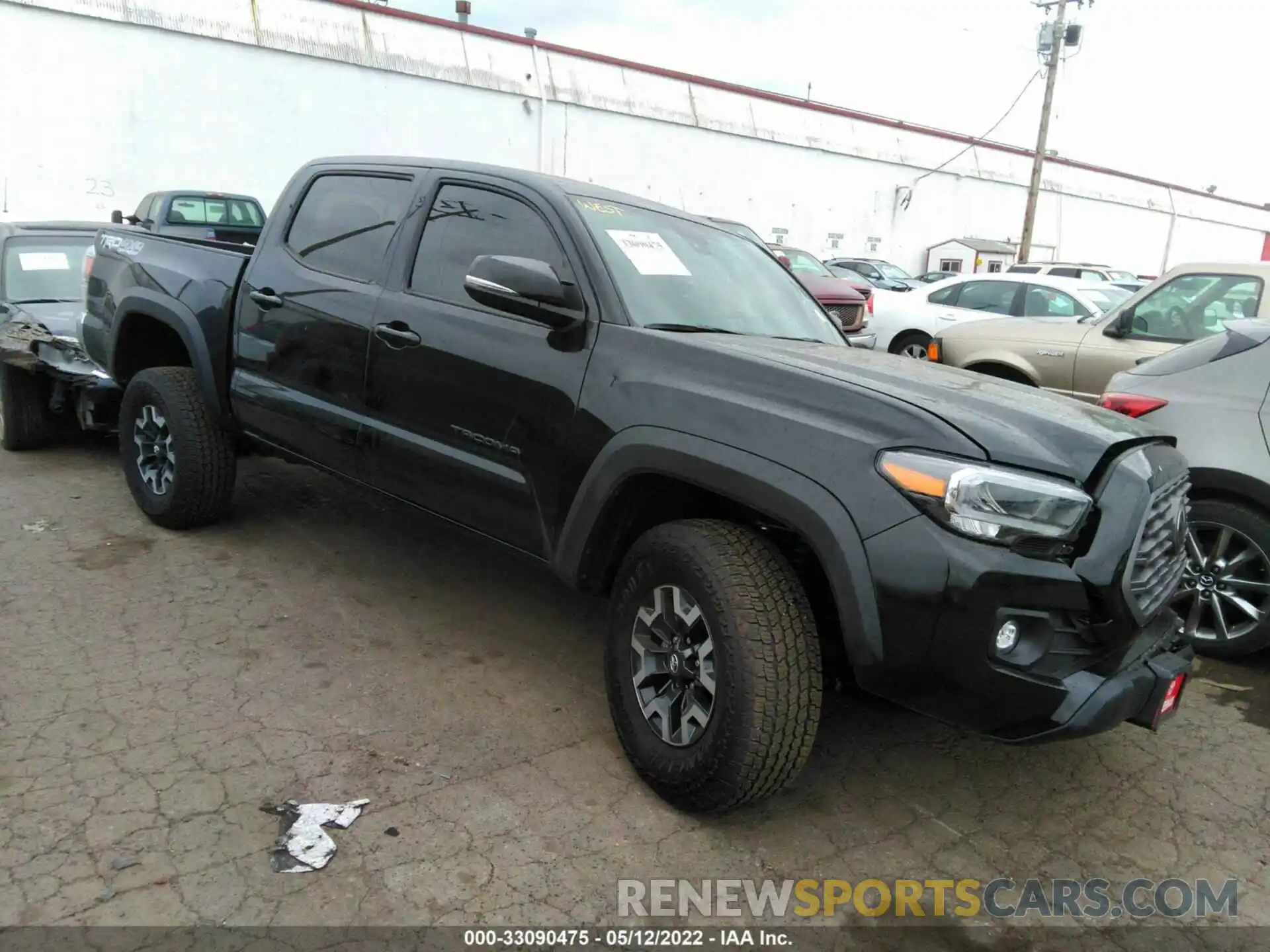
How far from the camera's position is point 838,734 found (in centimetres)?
348

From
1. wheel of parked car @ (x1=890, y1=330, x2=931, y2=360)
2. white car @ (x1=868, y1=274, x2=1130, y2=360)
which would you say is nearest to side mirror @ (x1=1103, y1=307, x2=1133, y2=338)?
white car @ (x1=868, y1=274, x2=1130, y2=360)

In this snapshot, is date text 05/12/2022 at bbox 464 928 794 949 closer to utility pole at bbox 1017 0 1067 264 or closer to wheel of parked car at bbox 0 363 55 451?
wheel of parked car at bbox 0 363 55 451

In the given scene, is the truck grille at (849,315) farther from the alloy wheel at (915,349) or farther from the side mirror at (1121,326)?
the side mirror at (1121,326)

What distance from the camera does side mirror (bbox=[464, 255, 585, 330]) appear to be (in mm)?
3031

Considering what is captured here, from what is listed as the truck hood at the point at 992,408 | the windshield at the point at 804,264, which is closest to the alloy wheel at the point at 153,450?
the truck hood at the point at 992,408

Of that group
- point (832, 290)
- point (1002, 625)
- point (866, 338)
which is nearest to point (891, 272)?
point (832, 290)

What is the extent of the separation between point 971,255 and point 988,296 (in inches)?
1038

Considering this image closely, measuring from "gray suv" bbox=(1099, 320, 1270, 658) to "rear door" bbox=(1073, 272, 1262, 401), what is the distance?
2.21 metres

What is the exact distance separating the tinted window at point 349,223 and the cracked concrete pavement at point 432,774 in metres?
1.47

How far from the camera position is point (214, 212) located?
1544 centimetres

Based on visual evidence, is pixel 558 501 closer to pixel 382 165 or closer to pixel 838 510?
pixel 838 510

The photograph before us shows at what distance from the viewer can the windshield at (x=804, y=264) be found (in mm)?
14484

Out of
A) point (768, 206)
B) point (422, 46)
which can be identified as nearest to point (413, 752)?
point (422, 46)

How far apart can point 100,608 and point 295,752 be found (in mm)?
1528
